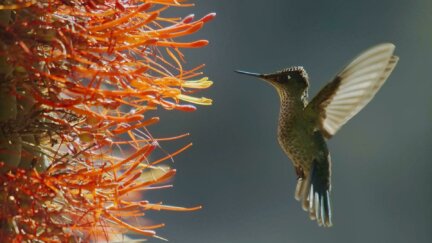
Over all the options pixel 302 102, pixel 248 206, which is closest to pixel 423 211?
pixel 248 206

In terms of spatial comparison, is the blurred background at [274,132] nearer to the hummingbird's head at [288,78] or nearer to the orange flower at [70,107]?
the hummingbird's head at [288,78]

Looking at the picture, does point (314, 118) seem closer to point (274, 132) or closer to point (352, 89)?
point (352, 89)

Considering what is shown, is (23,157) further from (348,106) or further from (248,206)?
(248,206)

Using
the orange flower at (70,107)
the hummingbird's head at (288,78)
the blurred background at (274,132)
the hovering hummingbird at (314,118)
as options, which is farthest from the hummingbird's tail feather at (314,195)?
the blurred background at (274,132)

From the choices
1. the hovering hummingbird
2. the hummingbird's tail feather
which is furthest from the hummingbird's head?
the hummingbird's tail feather

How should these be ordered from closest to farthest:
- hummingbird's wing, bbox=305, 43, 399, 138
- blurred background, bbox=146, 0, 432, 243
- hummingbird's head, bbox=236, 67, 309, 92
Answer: hummingbird's wing, bbox=305, 43, 399, 138, hummingbird's head, bbox=236, 67, 309, 92, blurred background, bbox=146, 0, 432, 243

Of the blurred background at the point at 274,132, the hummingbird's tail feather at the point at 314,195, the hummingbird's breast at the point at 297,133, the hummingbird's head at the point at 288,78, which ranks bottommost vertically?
the blurred background at the point at 274,132

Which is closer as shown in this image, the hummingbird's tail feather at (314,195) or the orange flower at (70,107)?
the orange flower at (70,107)

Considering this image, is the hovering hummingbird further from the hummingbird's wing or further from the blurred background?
the blurred background
